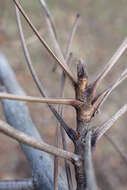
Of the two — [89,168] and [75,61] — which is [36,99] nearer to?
[89,168]

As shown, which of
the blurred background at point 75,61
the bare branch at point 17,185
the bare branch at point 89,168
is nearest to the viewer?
the bare branch at point 89,168

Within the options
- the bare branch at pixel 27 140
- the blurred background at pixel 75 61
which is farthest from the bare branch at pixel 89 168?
the blurred background at pixel 75 61

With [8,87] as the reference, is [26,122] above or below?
below

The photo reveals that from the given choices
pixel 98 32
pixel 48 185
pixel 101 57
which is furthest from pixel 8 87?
pixel 98 32

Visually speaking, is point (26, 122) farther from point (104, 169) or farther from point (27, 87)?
point (27, 87)

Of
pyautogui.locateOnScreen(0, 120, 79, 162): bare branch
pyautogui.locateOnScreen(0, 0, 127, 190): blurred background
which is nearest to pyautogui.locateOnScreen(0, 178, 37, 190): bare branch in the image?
pyautogui.locateOnScreen(0, 120, 79, 162): bare branch

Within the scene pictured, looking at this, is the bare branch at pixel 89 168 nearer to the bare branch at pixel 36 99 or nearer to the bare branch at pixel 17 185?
the bare branch at pixel 36 99

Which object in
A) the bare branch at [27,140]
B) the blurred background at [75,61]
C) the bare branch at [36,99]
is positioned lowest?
the bare branch at [27,140]
